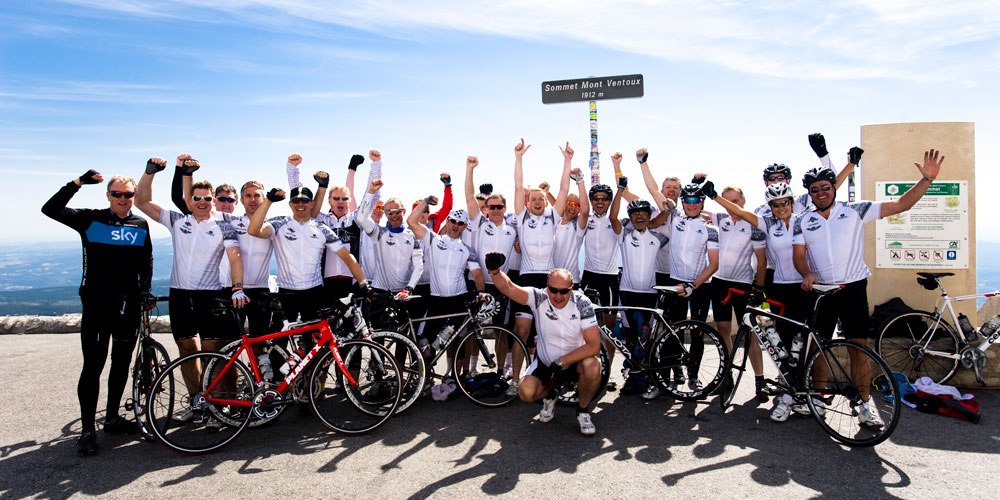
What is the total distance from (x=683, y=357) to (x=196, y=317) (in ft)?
15.3

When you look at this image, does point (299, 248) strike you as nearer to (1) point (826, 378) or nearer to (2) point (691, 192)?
(2) point (691, 192)

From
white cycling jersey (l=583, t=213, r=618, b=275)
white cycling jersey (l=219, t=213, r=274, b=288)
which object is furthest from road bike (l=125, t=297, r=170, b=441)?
white cycling jersey (l=583, t=213, r=618, b=275)

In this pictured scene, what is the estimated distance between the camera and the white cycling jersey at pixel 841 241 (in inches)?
190

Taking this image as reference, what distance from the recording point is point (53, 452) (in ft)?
14.2

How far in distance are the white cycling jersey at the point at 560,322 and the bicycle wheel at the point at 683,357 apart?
1.10m

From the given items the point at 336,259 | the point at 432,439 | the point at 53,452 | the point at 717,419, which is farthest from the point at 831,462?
the point at 53,452

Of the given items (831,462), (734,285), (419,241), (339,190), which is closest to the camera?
(831,462)

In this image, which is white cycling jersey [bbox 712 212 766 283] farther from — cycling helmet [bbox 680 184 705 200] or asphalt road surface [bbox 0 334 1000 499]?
asphalt road surface [bbox 0 334 1000 499]

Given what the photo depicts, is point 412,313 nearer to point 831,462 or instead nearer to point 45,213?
point 45,213

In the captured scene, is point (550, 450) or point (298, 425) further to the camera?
point (298, 425)

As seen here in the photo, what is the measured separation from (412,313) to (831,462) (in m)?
3.92

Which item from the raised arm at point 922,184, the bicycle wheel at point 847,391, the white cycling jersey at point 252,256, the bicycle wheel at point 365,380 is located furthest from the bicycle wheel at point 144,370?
the raised arm at point 922,184

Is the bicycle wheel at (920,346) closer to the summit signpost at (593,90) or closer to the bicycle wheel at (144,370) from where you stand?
the summit signpost at (593,90)

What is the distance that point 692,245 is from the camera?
559 centimetres
